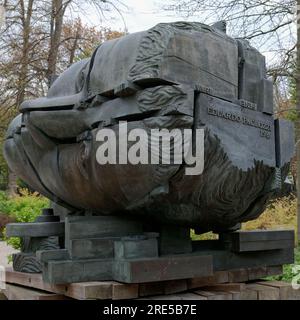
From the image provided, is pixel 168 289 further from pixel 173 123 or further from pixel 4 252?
pixel 4 252

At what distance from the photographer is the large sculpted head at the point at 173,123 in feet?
9.73

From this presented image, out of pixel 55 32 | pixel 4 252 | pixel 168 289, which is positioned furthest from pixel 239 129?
pixel 55 32

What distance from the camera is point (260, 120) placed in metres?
3.46

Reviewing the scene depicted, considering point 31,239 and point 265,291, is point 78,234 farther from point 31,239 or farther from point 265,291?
point 265,291

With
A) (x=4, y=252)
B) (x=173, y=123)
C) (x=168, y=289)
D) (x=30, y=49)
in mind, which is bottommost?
(x=4, y=252)

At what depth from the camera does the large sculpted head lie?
2967 mm

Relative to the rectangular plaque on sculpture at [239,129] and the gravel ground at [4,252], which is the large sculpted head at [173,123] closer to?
the rectangular plaque on sculpture at [239,129]

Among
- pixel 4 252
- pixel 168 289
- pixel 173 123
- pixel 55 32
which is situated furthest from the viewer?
pixel 55 32

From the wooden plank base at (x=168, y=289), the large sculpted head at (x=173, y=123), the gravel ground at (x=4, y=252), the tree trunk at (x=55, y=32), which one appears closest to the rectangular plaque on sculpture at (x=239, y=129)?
the large sculpted head at (x=173, y=123)

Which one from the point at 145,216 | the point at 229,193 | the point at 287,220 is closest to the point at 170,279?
the point at 145,216

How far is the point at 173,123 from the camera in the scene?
2898 mm

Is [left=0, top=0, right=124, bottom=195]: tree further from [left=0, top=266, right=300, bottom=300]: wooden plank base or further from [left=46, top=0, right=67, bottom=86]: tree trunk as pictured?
[left=0, top=266, right=300, bottom=300]: wooden plank base

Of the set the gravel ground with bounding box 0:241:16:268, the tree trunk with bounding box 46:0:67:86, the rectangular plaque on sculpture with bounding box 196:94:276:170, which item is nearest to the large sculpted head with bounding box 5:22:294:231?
the rectangular plaque on sculpture with bounding box 196:94:276:170

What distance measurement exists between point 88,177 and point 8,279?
1.16 meters
